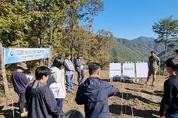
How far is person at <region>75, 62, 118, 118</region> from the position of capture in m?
2.57

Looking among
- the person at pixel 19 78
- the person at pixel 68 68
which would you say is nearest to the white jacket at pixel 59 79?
the person at pixel 19 78

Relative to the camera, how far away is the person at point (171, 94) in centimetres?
263

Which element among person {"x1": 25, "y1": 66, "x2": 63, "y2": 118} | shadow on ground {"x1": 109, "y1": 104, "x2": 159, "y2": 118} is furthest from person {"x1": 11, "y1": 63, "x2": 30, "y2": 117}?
shadow on ground {"x1": 109, "y1": 104, "x2": 159, "y2": 118}

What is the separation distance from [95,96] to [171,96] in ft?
3.83

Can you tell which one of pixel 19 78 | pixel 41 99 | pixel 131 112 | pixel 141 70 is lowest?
pixel 131 112

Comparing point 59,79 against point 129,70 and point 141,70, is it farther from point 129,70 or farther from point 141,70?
point 141,70

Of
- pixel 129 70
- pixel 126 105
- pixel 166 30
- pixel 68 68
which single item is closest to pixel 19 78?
pixel 68 68

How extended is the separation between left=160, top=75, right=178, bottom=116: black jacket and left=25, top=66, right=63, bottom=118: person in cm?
166

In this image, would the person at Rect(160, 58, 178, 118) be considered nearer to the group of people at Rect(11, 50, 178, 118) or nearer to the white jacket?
the group of people at Rect(11, 50, 178, 118)

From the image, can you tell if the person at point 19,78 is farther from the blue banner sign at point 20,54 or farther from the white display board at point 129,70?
the white display board at point 129,70

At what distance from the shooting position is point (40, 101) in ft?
8.36

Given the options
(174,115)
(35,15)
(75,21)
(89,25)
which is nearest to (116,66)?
(35,15)

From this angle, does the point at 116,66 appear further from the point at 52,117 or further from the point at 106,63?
the point at 106,63

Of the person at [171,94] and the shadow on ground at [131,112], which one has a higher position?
the person at [171,94]
